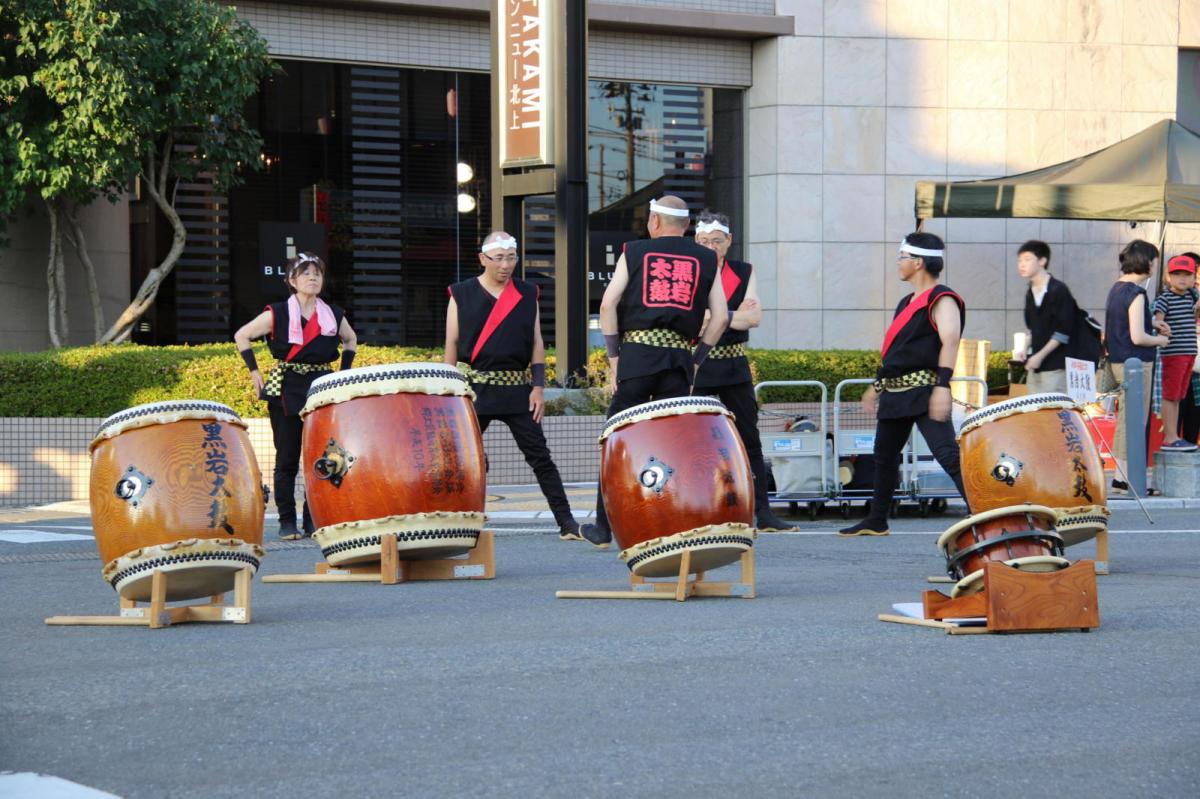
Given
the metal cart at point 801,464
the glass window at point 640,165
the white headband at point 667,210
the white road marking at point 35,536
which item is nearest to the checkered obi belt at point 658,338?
the white headband at point 667,210

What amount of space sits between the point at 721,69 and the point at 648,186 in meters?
1.63

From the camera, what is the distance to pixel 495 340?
10.1 meters

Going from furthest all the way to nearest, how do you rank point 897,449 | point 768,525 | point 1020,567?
point 768,525 < point 897,449 < point 1020,567

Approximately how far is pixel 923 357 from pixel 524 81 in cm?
671

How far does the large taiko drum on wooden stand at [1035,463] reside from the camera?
8508mm

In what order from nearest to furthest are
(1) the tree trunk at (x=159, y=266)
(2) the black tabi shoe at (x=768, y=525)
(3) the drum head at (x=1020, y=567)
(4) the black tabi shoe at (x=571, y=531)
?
(3) the drum head at (x=1020, y=567) < (4) the black tabi shoe at (x=571, y=531) < (2) the black tabi shoe at (x=768, y=525) < (1) the tree trunk at (x=159, y=266)

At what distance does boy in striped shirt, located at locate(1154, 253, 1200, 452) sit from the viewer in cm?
1398

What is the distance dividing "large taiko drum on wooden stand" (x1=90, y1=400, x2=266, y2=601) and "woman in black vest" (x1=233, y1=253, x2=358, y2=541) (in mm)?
3628

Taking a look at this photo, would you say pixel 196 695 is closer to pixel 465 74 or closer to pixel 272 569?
pixel 272 569

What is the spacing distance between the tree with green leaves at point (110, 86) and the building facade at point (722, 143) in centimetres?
161

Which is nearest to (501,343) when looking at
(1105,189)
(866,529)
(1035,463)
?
(866,529)

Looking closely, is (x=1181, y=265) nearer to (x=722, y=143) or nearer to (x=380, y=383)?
(x=380, y=383)

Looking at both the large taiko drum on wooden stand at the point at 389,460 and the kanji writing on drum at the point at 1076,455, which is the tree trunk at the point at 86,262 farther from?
the kanji writing on drum at the point at 1076,455

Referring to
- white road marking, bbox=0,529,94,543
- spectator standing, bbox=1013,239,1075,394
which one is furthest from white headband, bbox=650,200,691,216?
spectator standing, bbox=1013,239,1075,394
